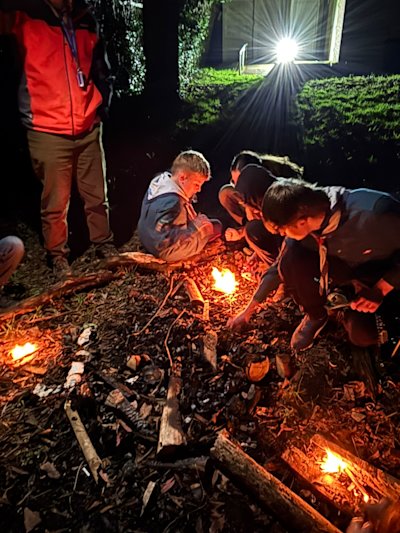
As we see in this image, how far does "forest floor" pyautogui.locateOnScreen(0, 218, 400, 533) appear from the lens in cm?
255

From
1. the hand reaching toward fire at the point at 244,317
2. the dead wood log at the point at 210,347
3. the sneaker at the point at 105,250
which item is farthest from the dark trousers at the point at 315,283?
the sneaker at the point at 105,250

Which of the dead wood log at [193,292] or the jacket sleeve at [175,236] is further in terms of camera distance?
the jacket sleeve at [175,236]

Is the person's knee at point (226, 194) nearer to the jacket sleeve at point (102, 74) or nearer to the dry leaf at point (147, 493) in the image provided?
the jacket sleeve at point (102, 74)

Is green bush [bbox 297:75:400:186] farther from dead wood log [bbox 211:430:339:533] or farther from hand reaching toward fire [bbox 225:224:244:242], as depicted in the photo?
dead wood log [bbox 211:430:339:533]

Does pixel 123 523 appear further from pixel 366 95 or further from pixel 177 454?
pixel 366 95

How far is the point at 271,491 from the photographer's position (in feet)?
7.82

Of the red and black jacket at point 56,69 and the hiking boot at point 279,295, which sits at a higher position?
the red and black jacket at point 56,69

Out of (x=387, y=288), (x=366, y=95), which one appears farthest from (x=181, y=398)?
(x=366, y=95)

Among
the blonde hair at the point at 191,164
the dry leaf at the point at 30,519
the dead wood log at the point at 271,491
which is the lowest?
the dry leaf at the point at 30,519

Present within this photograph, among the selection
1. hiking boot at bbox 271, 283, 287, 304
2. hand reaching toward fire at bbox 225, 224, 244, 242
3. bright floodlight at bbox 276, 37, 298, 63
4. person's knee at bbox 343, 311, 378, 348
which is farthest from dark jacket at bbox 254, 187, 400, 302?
bright floodlight at bbox 276, 37, 298, 63

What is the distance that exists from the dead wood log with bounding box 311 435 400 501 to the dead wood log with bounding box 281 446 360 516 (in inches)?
5.3

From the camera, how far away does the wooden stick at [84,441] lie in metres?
2.77

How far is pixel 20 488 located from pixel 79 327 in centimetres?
170

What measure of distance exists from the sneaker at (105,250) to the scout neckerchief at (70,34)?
6.33 feet
